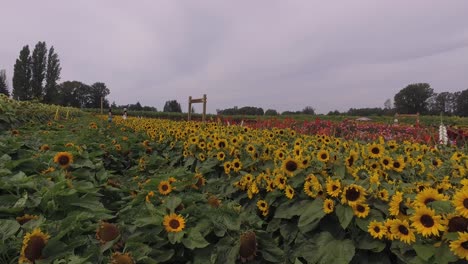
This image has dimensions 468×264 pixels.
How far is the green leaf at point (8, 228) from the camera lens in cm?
179

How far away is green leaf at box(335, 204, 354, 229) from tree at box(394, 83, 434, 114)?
83.2m

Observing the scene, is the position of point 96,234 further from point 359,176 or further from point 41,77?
point 41,77

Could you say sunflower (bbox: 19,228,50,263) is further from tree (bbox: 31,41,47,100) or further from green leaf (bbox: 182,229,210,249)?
tree (bbox: 31,41,47,100)

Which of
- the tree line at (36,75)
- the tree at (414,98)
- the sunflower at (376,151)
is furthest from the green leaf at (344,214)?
the tree at (414,98)

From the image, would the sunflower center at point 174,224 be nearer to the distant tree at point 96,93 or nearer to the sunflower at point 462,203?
the sunflower at point 462,203

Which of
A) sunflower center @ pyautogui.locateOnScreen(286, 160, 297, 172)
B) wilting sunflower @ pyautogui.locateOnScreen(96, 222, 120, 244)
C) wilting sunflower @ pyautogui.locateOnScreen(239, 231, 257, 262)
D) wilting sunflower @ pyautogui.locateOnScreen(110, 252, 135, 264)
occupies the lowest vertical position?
wilting sunflower @ pyautogui.locateOnScreen(239, 231, 257, 262)

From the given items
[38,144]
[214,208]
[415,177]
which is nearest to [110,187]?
[214,208]

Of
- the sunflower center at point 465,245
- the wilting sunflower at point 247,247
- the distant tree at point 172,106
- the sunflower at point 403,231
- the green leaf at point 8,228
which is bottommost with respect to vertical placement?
the wilting sunflower at point 247,247

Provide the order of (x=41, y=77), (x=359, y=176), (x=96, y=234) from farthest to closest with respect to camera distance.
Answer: (x=41, y=77), (x=359, y=176), (x=96, y=234)

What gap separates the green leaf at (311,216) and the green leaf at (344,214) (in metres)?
0.11

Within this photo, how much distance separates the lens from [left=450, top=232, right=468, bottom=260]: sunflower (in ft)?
5.04

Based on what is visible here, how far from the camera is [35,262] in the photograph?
5.43 feet

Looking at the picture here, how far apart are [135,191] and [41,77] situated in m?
70.8

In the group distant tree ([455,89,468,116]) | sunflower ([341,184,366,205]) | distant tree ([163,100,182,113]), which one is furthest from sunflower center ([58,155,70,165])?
distant tree ([455,89,468,116])
